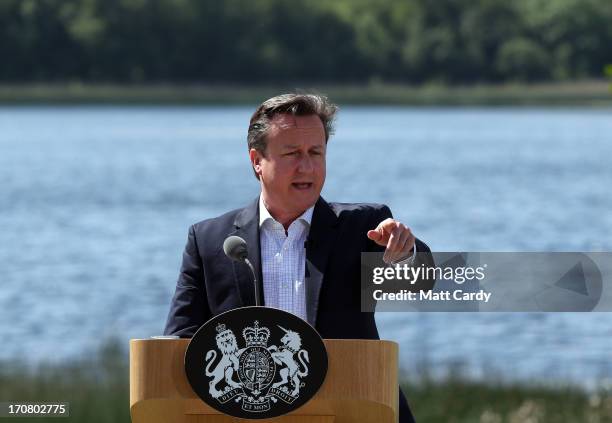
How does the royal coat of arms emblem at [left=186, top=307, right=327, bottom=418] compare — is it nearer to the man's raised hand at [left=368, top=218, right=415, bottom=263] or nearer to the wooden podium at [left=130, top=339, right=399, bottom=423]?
the wooden podium at [left=130, top=339, right=399, bottom=423]

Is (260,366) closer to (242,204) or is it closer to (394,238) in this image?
(394,238)

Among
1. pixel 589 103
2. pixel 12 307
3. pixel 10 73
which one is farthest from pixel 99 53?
pixel 12 307

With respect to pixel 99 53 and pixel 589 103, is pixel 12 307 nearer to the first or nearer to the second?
pixel 589 103

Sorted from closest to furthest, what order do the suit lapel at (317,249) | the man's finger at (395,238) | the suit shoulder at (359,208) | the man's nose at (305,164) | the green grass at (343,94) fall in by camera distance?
1. the man's finger at (395,238)
2. the man's nose at (305,164)
3. the suit lapel at (317,249)
4. the suit shoulder at (359,208)
5. the green grass at (343,94)

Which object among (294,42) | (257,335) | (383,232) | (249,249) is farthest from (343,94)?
(257,335)

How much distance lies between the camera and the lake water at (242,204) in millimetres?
17938

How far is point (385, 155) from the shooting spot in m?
53.2

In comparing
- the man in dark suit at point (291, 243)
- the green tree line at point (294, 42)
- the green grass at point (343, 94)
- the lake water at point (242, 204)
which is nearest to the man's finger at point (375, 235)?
the man in dark suit at point (291, 243)

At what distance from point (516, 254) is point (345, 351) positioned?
0.69m

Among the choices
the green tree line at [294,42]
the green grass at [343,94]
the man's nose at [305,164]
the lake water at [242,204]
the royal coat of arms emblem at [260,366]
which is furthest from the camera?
the green tree line at [294,42]

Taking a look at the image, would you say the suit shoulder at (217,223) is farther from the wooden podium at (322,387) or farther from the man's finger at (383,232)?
the wooden podium at (322,387)

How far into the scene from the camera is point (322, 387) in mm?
3266

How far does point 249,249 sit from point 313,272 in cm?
19

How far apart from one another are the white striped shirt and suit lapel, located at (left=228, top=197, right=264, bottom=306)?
0.06 feet
